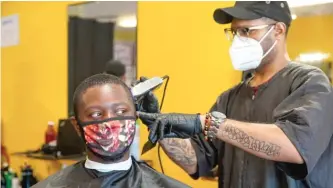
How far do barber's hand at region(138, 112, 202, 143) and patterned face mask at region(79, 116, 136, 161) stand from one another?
0.28ft

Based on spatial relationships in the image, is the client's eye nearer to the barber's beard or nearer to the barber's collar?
the barber's beard

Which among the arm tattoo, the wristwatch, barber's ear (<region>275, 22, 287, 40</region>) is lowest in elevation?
the arm tattoo

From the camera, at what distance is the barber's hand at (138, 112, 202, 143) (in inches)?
57.9

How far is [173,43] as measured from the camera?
109 inches

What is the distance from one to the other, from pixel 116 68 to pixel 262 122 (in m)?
1.48

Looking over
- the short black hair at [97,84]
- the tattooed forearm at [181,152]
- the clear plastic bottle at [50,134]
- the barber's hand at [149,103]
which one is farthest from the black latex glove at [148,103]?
the clear plastic bottle at [50,134]

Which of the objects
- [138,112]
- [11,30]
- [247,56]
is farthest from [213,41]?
[11,30]

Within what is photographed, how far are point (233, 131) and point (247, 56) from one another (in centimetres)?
36

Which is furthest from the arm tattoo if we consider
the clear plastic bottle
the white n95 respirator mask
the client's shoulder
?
the clear plastic bottle

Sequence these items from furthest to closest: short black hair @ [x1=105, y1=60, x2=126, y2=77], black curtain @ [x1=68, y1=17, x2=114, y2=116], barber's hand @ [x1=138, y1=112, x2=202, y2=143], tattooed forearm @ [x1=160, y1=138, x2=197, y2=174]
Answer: black curtain @ [x1=68, y1=17, x2=114, y2=116]
short black hair @ [x1=105, y1=60, x2=126, y2=77]
tattooed forearm @ [x1=160, y1=138, x2=197, y2=174]
barber's hand @ [x1=138, y1=112, x2=202, y2=143]

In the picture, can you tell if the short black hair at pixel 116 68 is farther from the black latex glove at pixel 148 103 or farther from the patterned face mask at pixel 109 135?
the patterned face mask at pixel 109 135

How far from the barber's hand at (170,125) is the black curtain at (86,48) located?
1.74 m

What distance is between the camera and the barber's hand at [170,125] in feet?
4.83

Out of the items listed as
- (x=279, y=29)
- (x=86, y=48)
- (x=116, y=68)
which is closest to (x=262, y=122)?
(x=279, y=29)
